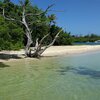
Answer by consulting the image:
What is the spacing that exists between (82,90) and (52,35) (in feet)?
144

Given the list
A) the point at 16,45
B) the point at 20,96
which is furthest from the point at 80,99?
the point at 16,45

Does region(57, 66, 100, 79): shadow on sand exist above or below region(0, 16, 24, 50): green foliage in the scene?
below

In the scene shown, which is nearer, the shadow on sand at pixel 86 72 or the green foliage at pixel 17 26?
the shadow on sand at pixel 86 72

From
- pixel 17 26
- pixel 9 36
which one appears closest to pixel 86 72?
pixel 9 36

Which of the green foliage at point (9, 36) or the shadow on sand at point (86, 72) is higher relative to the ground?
the green foliage at point (9, 36)

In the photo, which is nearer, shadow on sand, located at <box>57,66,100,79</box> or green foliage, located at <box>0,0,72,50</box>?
shadow on sand, located at <box>57,66,100,79</box>

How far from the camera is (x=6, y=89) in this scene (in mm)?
12312

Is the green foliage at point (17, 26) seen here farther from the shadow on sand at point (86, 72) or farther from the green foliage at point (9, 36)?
the shadow on sand at point (86, 72)

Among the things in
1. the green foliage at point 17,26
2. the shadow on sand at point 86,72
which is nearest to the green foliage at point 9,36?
the green foliage at point 17,26

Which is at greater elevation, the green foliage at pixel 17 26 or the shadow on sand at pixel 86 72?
the green foliage at pixel 17 26

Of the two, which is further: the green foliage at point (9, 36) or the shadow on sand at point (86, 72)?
the green foliage at point (9, 36)

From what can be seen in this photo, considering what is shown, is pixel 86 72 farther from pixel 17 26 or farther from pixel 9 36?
pixel 17 26

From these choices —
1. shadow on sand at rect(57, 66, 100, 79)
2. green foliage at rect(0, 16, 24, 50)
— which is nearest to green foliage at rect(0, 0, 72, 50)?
green foliage at rect(0, 16, 24, 50)

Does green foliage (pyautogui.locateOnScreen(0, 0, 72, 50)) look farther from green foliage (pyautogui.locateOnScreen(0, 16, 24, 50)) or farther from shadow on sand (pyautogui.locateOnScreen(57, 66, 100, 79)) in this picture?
shadow on sand (pyautogui.locateOnScreen(57, 66, 100, 79))
